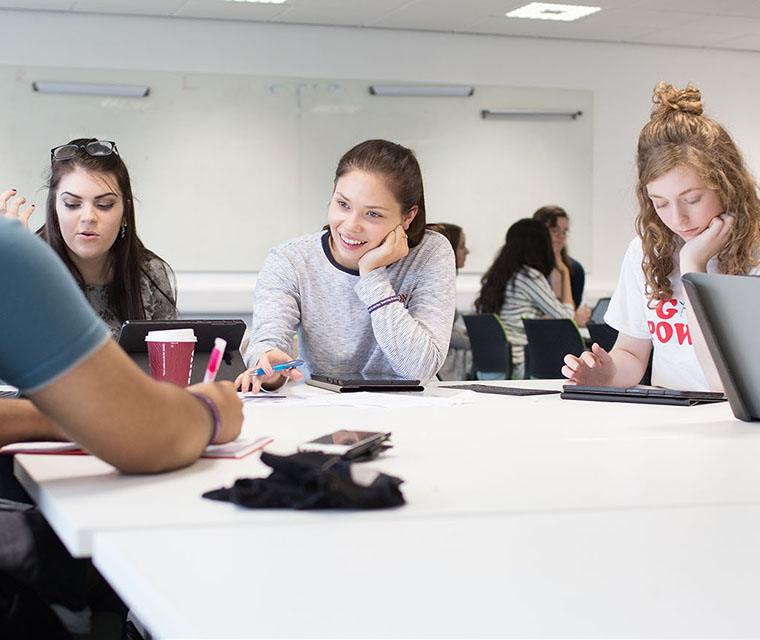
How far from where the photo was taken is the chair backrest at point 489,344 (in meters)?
4.80

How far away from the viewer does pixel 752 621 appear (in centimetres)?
69

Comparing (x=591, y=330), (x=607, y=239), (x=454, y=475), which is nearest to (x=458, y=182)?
(x=607, y=239)

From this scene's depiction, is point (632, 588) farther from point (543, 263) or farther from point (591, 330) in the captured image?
point (543, 263)

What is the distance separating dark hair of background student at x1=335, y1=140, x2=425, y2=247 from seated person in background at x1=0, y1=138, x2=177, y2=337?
0.61m

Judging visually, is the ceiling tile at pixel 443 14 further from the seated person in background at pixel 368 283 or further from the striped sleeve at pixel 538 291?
the seated person in background at pixel 368 283

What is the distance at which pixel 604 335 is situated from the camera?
14.6 feet

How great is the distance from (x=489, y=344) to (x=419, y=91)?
2.37m

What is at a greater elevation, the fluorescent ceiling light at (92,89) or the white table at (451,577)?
the fluorescent ceiling light at (92,89)

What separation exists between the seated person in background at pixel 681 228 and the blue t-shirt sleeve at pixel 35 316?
1373 mm

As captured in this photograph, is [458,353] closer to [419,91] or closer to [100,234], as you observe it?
[419,91]

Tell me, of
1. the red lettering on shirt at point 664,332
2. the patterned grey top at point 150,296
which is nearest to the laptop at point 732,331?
the red lettering on shirt at point 664,332

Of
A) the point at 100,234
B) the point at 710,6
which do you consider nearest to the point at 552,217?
the point at 710,6

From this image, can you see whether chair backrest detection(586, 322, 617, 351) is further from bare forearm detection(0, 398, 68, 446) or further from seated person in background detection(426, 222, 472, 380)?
bare forearm detection(0, 398, 68, 446)

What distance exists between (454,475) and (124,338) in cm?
101
